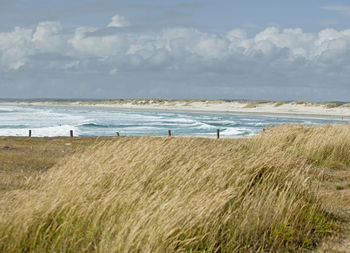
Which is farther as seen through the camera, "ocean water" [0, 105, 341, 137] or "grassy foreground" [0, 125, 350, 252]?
"ocean water" [0, 105, 341, 137]

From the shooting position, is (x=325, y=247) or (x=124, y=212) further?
(x=325, y=247)

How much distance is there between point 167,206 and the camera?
562cm

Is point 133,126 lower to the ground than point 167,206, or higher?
lower

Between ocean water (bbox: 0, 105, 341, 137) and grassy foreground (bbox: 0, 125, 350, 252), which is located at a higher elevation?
grassy foreground (bbox: 0, 125, 350, 252)

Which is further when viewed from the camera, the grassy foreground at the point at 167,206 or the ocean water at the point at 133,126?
the ocean water at the point at 133,126

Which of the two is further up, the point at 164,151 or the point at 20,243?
the point at 164,151

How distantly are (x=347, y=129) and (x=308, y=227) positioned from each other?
1101cm

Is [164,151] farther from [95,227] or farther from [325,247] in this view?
[325,247]

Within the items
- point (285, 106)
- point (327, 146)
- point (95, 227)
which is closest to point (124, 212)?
point (95, 227)

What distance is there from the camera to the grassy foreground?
542cm

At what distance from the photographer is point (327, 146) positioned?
1493cm

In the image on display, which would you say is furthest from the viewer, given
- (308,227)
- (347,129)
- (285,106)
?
(285,106)

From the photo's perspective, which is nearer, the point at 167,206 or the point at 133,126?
the point at 167,206

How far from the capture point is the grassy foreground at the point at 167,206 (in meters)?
5.42
